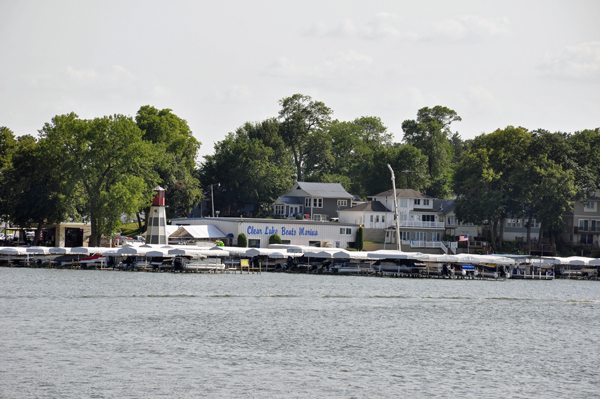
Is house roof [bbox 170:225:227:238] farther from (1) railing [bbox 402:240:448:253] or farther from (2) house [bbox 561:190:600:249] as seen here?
(2) house [bbox 561:190:600:249]

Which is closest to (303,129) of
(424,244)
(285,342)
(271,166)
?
(271,166)

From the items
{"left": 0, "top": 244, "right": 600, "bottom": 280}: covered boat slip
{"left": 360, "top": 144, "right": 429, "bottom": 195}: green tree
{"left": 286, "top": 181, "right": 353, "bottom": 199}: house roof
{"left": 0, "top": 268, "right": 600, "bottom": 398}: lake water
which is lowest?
{"left": 0, "top": 268, "right": 600, "bottom": 398}: lake water

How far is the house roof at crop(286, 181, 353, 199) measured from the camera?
121 metres

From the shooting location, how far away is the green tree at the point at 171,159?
108 meters

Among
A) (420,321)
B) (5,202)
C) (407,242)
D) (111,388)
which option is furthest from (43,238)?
(111,388)

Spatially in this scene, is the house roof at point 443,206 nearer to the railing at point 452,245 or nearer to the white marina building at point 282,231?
the railing at point 452,245

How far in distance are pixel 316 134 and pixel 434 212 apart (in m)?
31.2

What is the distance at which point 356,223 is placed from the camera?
108562mm

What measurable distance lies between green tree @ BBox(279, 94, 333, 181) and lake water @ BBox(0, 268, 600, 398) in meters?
74.2

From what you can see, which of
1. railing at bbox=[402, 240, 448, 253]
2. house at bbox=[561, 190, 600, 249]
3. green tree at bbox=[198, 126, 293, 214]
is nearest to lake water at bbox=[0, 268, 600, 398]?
railing at bbox=[402, 240, 448, 253]

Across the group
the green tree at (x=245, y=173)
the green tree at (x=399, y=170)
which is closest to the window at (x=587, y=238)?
the green tree at (x=399, y=170)

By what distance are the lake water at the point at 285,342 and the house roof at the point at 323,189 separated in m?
56.8

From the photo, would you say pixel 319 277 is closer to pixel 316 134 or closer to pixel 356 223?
pixel 356 223

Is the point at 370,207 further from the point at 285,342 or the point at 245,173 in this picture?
the point at 285,342
